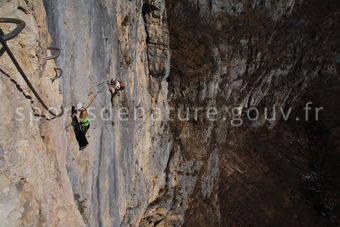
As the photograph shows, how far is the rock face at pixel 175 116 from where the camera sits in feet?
12.2

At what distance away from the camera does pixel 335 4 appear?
677 inches

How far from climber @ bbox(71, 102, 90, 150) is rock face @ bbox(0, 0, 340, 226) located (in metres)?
0.19

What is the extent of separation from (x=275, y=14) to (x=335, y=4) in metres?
5.90

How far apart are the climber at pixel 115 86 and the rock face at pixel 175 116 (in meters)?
0.24

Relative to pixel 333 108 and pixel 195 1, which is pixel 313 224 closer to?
pixel 333 108

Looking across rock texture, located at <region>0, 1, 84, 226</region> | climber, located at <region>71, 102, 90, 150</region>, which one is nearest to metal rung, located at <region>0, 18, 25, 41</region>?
rock texture, located at <region>0, 1, 84, 226</region>

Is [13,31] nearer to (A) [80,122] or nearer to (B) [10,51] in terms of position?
(B) [10,51]

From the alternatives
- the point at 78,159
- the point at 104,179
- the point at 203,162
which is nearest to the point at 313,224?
the point at 203,162

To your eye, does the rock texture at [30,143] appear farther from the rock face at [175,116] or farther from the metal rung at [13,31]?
the metal rung at [13,31]

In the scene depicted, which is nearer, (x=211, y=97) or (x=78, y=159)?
(x=78, y=159)

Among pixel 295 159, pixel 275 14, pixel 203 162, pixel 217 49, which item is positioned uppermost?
pixel 275 14

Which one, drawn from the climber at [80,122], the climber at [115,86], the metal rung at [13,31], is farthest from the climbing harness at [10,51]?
the climber at [115,86]

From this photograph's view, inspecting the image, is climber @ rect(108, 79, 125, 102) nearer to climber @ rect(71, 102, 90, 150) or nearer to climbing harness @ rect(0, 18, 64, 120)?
climber @ rect(71, 102, 90, 150)

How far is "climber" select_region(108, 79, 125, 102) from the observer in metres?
7.37
